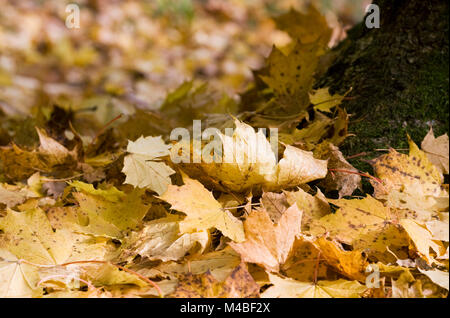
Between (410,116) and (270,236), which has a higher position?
(410,116)

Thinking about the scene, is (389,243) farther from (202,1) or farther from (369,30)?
(202,1)

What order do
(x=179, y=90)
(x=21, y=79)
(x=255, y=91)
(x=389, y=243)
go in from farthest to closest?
(x=21, y=79) < (x=179, y=90) < (x=255, y=91) < (x=389, y=243)

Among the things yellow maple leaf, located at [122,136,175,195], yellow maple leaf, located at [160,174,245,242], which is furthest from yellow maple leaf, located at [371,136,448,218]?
yellow maple leaf, located at [122,136,175,195]

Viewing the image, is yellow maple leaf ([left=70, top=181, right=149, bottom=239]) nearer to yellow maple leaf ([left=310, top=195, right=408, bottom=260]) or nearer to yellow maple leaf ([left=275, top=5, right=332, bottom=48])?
yellow maple leaf ([left=310, top=195, right=408, bottom=260])

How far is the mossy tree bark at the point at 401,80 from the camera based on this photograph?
937 mm

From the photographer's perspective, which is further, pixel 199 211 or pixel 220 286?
pixel 199 211

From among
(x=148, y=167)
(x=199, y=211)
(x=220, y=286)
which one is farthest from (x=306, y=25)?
(x=220, y=286)

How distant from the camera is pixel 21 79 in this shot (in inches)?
118

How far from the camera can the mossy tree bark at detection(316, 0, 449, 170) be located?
937mm

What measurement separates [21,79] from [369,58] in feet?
8.62

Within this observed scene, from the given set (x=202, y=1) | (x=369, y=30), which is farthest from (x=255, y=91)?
(x=202, y=1)

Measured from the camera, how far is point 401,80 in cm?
100

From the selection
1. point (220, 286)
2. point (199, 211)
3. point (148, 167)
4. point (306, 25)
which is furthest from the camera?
point (306, 25)

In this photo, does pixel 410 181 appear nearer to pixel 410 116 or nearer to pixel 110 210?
pixel 410 116
